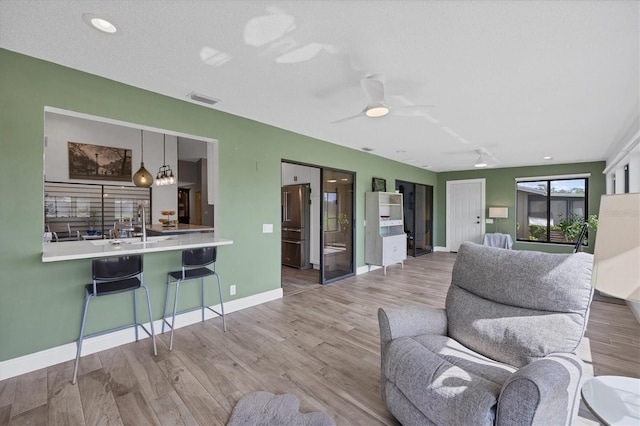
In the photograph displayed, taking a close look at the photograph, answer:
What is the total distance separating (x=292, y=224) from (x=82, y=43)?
473cm

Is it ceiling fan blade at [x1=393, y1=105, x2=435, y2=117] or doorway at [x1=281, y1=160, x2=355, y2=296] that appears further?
doorway at [x1=281, y1=160, x2=355, y2=296]

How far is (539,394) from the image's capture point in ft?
3.90

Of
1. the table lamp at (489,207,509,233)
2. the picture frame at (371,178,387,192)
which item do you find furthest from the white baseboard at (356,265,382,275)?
the table lamp at (489,207,509,233)

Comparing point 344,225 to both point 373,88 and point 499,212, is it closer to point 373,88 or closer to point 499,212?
point 373,88

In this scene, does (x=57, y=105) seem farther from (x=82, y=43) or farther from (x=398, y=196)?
(x=398, y=196)

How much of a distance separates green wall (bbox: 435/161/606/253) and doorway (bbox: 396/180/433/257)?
1.19ft

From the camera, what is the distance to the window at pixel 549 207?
716 centimetres

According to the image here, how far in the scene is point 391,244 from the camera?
19.8 ft

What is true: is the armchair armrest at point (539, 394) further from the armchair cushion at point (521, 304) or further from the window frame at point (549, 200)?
the window frame at point (549, 200)

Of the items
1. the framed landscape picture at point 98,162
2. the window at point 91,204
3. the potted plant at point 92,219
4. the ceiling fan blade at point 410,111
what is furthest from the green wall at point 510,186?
the potted plant at point 92,219

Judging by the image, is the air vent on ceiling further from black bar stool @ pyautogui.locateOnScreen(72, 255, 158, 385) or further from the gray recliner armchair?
A: the gray recliner armchair

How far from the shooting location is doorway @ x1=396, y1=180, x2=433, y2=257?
8344 mm

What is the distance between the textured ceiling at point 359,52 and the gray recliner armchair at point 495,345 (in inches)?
61.0

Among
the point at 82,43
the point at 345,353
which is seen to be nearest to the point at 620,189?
the point at 345,353
